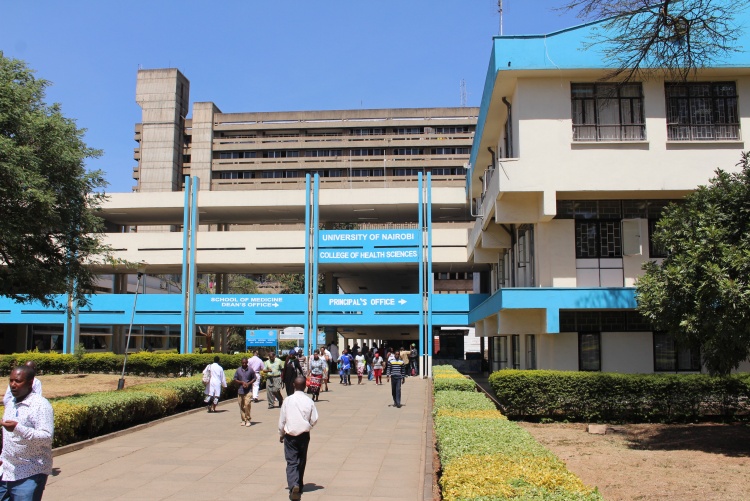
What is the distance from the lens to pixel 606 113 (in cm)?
1944

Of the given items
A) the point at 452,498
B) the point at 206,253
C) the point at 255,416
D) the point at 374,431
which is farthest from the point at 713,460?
the point at 206,253

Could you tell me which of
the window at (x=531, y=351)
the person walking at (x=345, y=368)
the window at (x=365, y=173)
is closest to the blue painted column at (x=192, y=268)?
the person walking at (x=345, y=368)

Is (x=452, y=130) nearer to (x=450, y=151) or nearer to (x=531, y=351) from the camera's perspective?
(x=450, y=151)

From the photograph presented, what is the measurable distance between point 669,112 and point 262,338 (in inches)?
1089

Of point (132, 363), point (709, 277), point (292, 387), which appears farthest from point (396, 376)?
point (132, 363)

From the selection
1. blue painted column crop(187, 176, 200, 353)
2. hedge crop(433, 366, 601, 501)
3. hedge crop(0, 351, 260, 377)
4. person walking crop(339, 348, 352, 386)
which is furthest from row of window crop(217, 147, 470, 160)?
hedge crop(433, 366, 601, 501)

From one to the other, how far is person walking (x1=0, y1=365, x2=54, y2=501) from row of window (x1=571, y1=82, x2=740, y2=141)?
16.6 meters

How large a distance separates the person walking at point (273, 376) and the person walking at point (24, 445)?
13.3m

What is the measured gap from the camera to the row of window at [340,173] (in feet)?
234

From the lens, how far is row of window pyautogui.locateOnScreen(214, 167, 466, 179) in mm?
71338

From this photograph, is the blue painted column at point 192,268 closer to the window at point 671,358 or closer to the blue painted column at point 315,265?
the blue painted column at point 315,265

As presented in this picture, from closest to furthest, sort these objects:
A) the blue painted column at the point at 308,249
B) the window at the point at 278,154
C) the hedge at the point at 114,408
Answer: the hedge at the point at 114,408 → the blue painted column at the point at 308,249 → the window at the point at 278,154

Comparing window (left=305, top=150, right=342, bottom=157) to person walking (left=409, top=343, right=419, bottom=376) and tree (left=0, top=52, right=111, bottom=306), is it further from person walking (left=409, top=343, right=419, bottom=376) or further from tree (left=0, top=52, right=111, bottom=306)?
tree (left=0, top=52, right=111, bottom=306)

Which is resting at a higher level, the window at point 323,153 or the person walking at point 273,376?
the window at point 323,153
